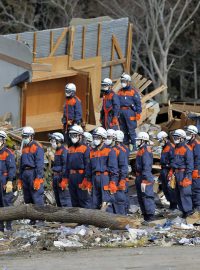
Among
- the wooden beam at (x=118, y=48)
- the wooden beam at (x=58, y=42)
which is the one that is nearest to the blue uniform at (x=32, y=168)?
the wooden beam at (x=58, y=42)

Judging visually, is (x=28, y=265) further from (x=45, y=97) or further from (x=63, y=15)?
(x=63, y=15)

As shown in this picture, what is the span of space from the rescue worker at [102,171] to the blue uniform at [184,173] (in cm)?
164

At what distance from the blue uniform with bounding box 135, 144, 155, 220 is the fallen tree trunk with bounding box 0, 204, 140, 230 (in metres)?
2.23

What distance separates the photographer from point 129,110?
30.5 meters

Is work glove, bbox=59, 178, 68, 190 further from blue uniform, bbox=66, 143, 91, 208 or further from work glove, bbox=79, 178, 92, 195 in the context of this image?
work glove, bbox=79, 178, 92, 195

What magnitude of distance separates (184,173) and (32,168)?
3.46 metres

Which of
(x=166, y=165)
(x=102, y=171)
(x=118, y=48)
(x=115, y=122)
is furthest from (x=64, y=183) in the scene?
(x=118, y=48)

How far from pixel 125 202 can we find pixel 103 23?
37.7 feet

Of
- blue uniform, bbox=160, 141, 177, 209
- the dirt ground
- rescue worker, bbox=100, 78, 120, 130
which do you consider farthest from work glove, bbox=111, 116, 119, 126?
the dirt ground

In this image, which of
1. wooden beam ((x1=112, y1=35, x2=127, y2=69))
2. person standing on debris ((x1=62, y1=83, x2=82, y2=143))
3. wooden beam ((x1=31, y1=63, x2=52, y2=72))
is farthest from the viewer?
wooden beam ((x1=112, y1=35, x2=127, y2=69))

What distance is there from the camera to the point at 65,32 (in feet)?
118

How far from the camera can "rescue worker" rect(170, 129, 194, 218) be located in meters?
26.4

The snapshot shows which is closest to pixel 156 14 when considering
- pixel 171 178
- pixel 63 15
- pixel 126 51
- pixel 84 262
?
pixel 63 15

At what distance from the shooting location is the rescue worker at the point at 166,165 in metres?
27.5
